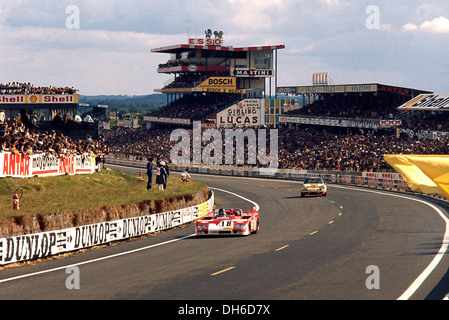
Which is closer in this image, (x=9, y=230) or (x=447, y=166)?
(x=447, y=166)

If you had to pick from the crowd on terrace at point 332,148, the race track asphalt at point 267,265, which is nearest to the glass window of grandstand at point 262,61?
the crowd on terrace at point 332,148

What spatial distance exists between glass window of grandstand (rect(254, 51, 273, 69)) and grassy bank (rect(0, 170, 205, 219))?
83897mm

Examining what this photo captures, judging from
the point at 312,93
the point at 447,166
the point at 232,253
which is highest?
the point at 312,93

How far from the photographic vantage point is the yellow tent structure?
13055mm

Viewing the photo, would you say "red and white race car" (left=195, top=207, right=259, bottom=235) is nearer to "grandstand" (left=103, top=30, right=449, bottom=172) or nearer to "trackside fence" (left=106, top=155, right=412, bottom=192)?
"trackside fence" (left=106, top=155, right=412, bottom=192)

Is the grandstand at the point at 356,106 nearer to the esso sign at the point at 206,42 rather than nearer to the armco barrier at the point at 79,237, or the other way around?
the esso sign at the point at 206,42

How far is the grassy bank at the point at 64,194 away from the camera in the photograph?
26375mm

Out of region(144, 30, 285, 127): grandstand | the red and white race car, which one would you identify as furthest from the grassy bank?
region(144, 30, 285, 127): grandstand

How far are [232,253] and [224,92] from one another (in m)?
101

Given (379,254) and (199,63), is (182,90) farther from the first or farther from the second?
(379,254)

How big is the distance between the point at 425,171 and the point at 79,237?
46.3 feet

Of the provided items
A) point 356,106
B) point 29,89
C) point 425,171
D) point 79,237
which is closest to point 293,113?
point 356,106

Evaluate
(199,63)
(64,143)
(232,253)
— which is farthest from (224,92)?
(232,253)
